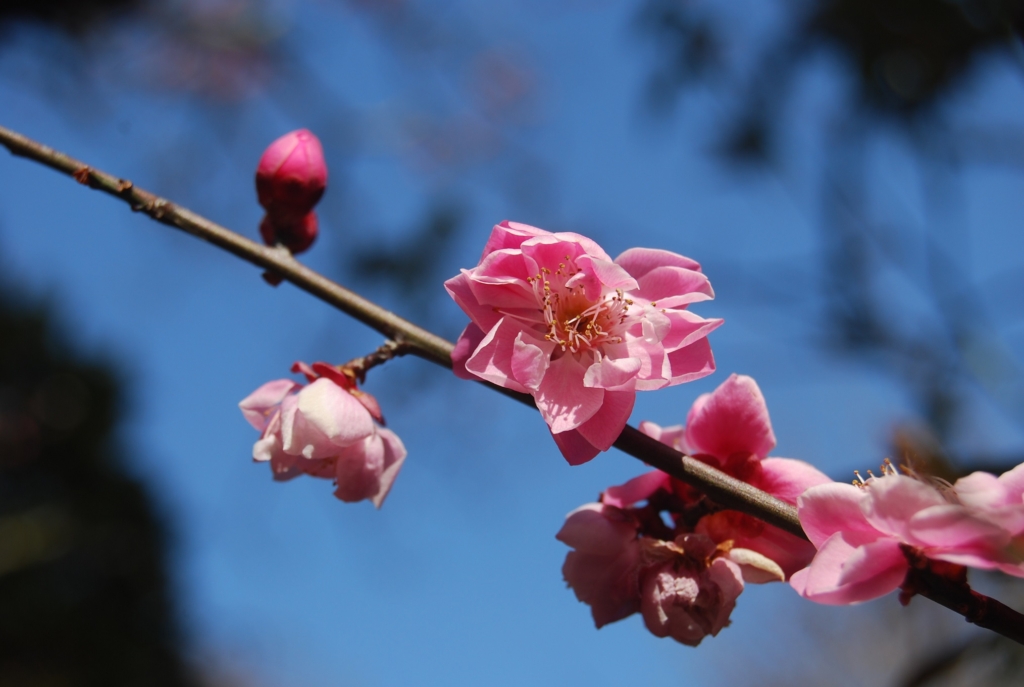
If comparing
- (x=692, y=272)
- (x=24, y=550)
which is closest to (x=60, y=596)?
(x=24, y=550)

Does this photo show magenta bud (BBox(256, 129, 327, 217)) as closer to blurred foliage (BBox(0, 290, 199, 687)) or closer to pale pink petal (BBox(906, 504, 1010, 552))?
pale pink petal (BBox(906, 504, 1010, 552))

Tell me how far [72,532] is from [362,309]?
7329 mm

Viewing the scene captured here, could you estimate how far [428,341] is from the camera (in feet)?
2.89

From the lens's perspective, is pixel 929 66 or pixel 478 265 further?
pixel 929 66

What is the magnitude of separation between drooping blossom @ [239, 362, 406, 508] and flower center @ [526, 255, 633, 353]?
10.6 inches

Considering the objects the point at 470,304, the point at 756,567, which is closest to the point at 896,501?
the point at 756,567

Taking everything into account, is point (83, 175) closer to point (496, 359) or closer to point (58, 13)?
point (496, 359)

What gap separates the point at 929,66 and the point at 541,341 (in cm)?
225

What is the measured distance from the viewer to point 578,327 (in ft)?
2.97

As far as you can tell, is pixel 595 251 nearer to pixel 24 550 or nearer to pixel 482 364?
pixel 482 364

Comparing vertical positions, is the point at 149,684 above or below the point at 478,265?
above

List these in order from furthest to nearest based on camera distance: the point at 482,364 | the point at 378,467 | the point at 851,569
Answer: the point at 378,467 → the point at 482,364 → the point at 851,569

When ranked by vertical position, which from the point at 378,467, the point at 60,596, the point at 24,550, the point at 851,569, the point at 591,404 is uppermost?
the point at 24,550

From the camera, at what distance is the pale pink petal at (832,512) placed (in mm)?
626
